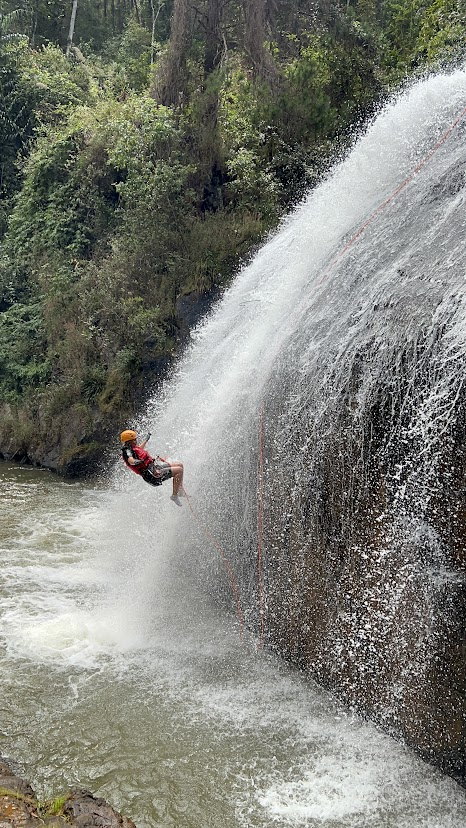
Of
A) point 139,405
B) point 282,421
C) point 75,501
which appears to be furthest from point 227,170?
point 282,421

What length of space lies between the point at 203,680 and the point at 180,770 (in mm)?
1085

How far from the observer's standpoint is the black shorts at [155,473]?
6543mm

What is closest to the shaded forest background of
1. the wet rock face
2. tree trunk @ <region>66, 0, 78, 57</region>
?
the wet rock face

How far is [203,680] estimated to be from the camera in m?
5.52

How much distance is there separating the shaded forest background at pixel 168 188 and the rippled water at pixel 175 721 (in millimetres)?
6215

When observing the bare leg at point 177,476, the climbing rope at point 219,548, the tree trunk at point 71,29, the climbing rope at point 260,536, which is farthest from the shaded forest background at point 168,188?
the tree trunk at point 71,29

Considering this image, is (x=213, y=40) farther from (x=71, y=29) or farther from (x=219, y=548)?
(x=71, y=29)

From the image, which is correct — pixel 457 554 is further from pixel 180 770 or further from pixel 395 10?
pixel 395 10

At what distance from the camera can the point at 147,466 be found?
6.51 metres

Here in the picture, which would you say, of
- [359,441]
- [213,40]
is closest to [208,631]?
[359,441]

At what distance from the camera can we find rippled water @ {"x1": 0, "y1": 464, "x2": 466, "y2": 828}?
4211mm

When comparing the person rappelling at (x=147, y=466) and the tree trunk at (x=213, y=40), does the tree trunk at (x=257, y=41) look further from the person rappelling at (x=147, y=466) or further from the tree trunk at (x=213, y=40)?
the person rappelling at (x=147, y=466)

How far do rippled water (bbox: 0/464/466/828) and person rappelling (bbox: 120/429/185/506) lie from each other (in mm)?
986

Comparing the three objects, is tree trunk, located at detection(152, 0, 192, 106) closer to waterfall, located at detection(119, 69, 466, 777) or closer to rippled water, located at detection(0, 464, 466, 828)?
waterfall, located at detection(119, 69, 466, 777)
